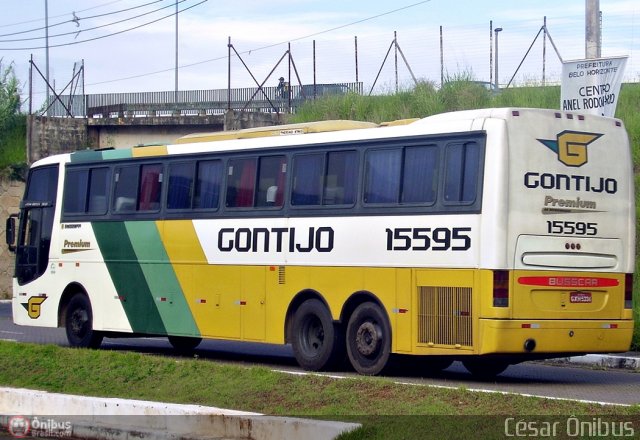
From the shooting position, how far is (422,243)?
14.1 m

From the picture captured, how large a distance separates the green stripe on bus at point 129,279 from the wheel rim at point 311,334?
3.16 meters

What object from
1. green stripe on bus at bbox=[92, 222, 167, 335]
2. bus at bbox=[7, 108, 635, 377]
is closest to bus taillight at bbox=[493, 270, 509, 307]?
bus at bbox=[7, 108, 635, 377]

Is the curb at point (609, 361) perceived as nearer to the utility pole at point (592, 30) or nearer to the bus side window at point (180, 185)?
the utility pole at point (592, 30)

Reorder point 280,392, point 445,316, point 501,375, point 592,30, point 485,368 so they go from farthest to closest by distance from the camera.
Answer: point 592,30 → point 501,375 → point 485,368 → point 445,316 → point 280,392

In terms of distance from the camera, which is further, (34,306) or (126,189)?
(34,306)

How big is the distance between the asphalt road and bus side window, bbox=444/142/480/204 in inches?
86.4

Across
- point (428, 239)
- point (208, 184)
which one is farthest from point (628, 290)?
point (208, 184)

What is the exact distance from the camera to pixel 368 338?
48.6 feet

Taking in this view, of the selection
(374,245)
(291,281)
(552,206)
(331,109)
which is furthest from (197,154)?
(331,109)

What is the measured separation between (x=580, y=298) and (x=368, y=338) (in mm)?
2674

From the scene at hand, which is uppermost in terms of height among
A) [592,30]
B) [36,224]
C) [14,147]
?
[592,30]

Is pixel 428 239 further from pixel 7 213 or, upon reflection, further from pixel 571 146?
pixel 7 213

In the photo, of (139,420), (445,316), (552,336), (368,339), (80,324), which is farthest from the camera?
(80,324)

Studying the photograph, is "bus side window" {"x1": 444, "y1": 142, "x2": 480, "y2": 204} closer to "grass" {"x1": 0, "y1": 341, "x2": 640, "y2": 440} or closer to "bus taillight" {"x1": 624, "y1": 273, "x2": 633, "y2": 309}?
"bus taillight" {"x1": 624, "y1": 273, "x2": 633, "y2": 309}
